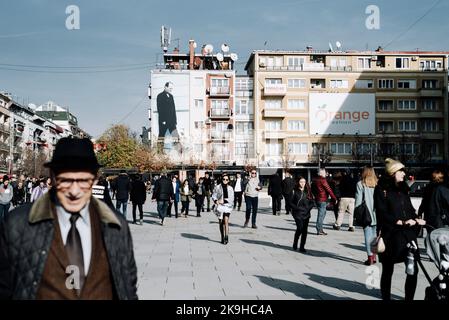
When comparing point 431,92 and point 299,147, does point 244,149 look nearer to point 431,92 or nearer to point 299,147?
point 299,147

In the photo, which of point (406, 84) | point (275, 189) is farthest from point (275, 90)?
point (275, 189)

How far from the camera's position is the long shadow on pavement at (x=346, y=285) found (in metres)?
6.88

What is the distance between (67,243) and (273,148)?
60.7 metres


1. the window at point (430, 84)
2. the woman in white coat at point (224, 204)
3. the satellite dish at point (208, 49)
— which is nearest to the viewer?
the woman in white coat at point (224, 204)

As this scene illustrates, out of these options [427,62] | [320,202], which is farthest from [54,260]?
[427,62]

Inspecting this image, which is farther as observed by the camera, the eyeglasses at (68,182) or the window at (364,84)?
the window at (364,84)

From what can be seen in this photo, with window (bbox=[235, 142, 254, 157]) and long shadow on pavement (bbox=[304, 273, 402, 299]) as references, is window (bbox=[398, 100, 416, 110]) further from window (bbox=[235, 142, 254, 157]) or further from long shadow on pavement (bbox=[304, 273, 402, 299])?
long shadow on pavement (bbox=[304, 273, 402, 299])

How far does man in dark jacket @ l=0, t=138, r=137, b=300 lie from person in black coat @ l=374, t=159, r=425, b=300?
3.85 meters

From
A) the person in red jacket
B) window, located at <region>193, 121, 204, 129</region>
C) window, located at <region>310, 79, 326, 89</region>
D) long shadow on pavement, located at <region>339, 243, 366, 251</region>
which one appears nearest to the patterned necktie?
long shadow on pavement, located at <region>339, 243, 366, 251</region>

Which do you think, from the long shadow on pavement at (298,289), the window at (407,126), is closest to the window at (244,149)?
the window at (407,126)

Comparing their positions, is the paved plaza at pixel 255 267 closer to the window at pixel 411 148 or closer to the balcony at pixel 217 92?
the balcony at pixel 217 92

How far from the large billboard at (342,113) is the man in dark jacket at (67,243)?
6087 centimetres

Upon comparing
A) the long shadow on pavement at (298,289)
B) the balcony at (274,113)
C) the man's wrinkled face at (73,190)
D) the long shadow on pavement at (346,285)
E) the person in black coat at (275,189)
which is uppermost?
the balcony at (274,113)

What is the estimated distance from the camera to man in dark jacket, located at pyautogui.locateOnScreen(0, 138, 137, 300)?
2553mm
